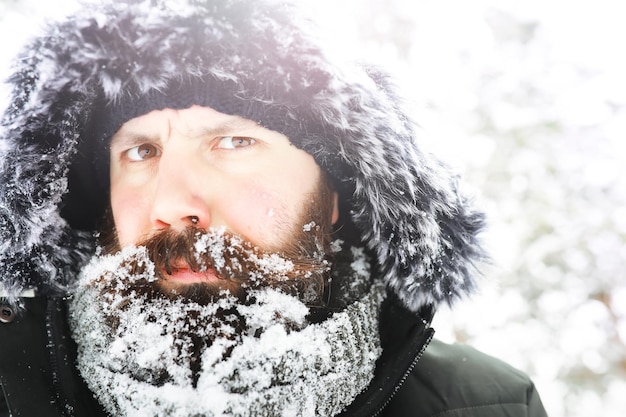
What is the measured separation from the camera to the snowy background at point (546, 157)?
647cm

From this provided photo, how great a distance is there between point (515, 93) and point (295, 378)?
20.6 feet

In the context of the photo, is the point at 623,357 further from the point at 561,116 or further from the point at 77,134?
the point at 77,134

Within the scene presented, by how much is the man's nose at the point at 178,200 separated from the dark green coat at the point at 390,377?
0.53 metres

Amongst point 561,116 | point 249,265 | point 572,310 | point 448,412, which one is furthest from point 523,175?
point 249,265

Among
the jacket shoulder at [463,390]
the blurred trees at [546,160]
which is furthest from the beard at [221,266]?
the blurred trees at [546,160]

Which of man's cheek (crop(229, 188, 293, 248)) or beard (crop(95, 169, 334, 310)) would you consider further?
man's cheek (crop(229, 188, 293, 248))

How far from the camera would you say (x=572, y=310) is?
673 centimetres

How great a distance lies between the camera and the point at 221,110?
162 centimetres

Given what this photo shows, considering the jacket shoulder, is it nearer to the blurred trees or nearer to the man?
the man

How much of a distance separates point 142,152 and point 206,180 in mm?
359

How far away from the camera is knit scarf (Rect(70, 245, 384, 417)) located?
140 cm

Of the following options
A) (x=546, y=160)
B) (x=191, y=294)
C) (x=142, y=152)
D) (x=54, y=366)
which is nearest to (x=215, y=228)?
(x=191, y=294)

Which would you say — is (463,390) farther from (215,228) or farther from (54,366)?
(54,366)

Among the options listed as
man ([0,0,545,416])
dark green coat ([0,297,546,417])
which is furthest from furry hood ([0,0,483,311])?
dark green coat ([0,297,546,417])
